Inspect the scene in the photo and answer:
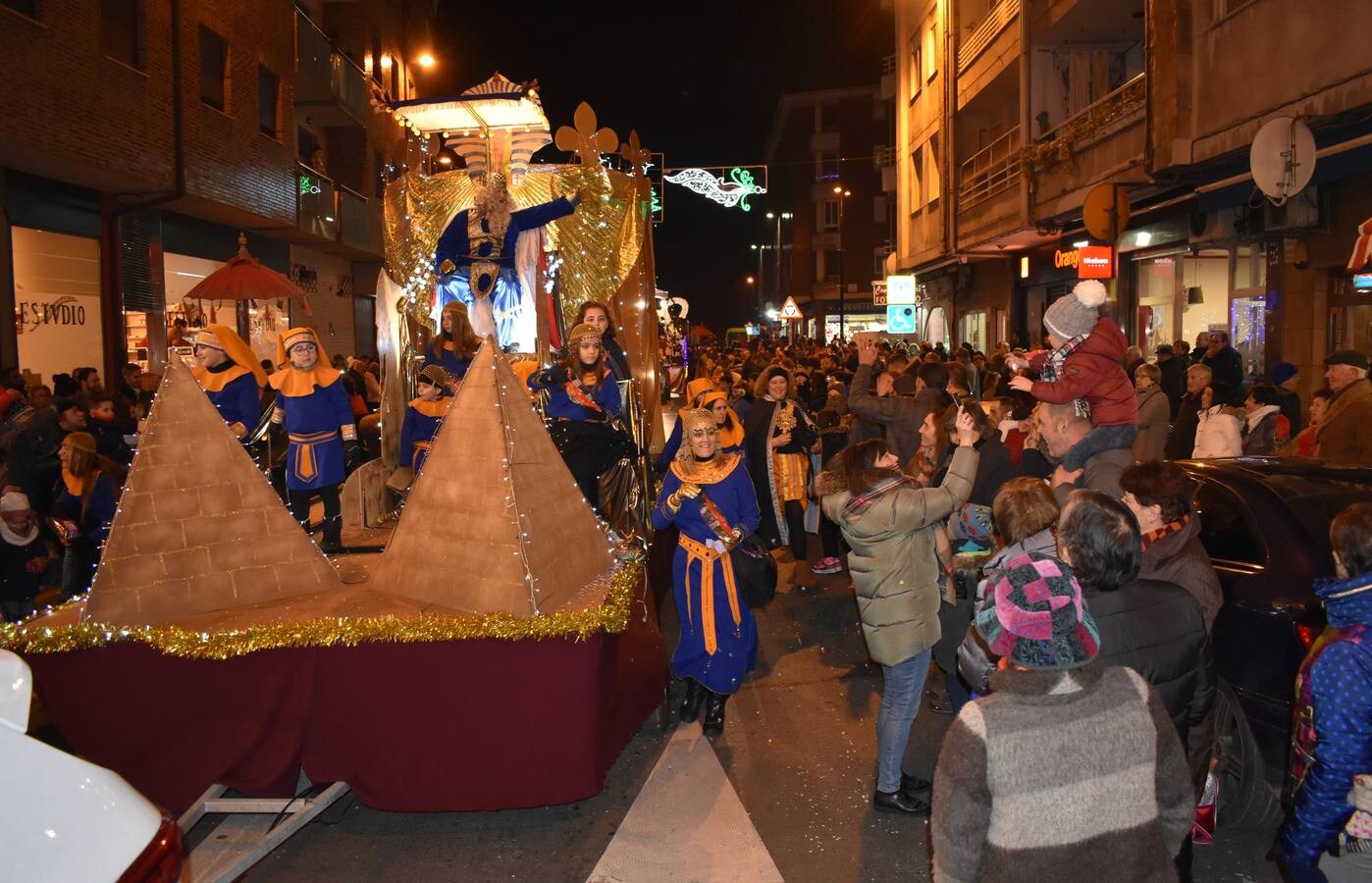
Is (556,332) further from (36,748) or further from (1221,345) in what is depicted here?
(1221,345)

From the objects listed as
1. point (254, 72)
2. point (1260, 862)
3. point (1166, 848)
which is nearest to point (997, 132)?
point (254, 72)

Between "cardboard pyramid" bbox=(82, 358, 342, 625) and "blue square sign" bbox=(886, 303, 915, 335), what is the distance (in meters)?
22.6

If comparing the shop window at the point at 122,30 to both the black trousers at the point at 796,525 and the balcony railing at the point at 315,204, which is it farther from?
the black trousers at the point at 796,525

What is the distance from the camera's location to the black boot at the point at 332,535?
720 cm

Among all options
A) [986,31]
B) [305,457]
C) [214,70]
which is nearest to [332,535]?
Result: [305,457]

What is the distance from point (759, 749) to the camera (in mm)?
5598

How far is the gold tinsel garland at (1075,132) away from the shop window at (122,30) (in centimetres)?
1438

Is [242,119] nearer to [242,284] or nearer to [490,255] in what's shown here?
[242,284]

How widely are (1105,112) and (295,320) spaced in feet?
56.6

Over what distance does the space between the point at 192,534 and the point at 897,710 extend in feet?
11.2

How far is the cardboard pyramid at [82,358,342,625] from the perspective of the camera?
4652 mm

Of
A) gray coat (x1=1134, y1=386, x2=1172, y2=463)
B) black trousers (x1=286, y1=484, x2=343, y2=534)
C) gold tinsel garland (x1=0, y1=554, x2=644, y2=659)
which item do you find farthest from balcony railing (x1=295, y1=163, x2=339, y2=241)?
gold tinsel garland (x1=0, y1=554, x2=644, y2=659)

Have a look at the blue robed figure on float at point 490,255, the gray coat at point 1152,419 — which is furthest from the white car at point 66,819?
the gray coat at point 1152,419

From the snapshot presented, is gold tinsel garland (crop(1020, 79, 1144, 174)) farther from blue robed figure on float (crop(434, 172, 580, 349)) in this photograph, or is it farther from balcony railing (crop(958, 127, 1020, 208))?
blue robed figure on float (crop(434, 172, 580, 349))
